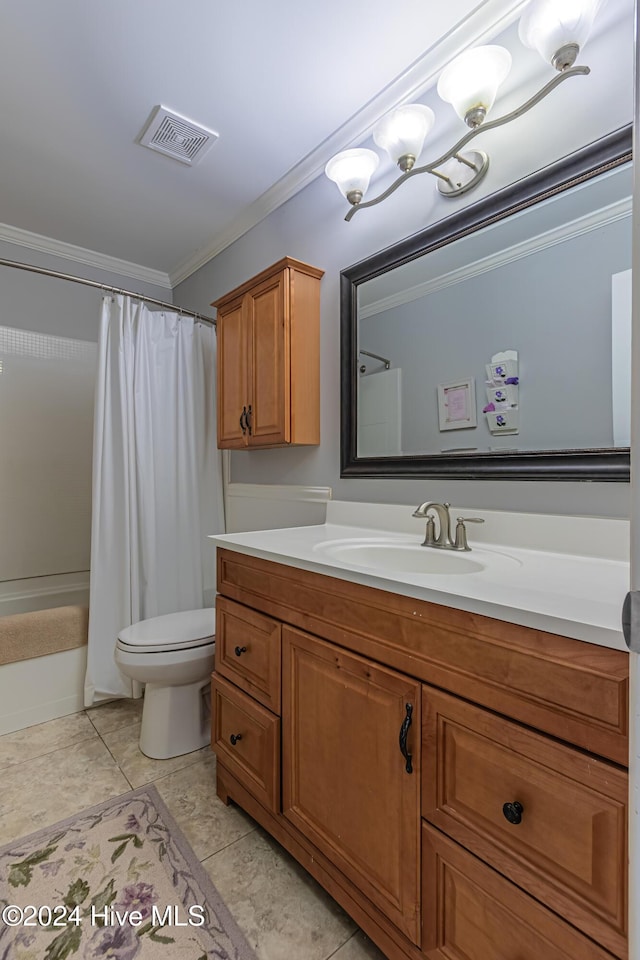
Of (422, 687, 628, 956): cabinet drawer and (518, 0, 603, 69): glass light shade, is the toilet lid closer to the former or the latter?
(422, 687, 628, 956): cabinet drawer

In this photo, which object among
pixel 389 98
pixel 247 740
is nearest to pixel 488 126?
pixel 389 98

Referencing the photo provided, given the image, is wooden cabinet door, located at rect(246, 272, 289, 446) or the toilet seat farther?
wooden cabinet door, located at rect(246, 272, 289, 446)

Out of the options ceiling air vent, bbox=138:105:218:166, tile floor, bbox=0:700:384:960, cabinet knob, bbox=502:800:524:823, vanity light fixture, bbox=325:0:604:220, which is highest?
ceiling air vent, bbox=138:105:218:166

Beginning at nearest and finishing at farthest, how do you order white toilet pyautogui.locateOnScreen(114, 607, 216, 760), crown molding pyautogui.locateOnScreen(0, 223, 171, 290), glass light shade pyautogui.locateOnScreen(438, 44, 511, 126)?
glass light shade pyautogui.locateOnScreen(438, 44, 511, 126) < white toilet pyautogui.locateOnScreen(114, 607, 216, 760) < crown molding pyautogui.locateOnScreen(0, 223, 171, 290)

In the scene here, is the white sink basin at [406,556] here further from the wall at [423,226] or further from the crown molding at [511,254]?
the crown molding at [511,254]

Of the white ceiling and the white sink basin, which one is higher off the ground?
the white ceiling

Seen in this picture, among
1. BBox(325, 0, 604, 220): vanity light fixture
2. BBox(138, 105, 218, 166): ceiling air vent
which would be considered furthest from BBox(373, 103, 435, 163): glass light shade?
BBox(138, 105, 218, 166): ceiling air vent

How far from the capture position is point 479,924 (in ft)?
2.51

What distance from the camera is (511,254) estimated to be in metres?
1.28

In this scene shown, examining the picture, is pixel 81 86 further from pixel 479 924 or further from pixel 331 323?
pixel 479 924

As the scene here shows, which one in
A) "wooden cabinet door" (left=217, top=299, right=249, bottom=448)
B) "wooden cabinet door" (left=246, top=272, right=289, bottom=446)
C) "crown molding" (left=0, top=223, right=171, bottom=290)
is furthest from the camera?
"crown molding" (left=0, top=223, right=171, bottom=290)

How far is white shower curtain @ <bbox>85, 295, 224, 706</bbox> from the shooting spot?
2080 millimetres

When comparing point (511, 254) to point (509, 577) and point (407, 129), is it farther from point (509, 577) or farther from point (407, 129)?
point (509, 577)

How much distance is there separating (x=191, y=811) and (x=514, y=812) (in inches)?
45.5
